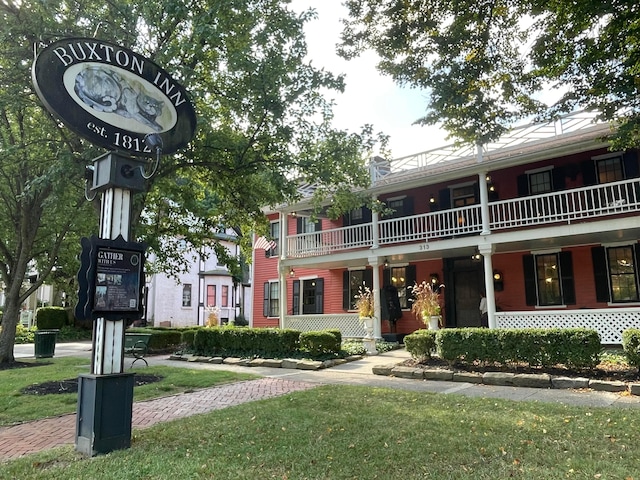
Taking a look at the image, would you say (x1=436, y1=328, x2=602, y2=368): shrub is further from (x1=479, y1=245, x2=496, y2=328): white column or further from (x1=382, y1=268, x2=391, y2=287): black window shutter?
(x1=382, y1=268, x2=391, y2=287): black window shutter

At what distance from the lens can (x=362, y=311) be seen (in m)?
14.6

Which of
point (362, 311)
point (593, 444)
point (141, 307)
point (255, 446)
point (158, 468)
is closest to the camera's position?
point (158, 468)

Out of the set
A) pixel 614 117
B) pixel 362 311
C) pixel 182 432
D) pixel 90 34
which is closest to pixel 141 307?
pixel 182 432

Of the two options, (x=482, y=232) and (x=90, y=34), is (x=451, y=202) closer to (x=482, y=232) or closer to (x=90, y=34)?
(x=482, y=232)

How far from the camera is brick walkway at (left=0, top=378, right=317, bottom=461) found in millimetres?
5262

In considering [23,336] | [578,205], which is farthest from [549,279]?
[23,336]

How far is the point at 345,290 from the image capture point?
62.9ft

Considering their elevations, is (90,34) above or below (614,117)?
above

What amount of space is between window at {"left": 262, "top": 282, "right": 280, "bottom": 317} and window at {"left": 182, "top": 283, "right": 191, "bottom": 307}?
11839mm

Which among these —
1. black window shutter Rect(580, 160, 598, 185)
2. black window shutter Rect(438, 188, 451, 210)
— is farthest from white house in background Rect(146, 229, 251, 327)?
black window shutter Rect(580, 160, 598, 185)

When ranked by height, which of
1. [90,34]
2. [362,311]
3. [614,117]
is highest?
[90,34]

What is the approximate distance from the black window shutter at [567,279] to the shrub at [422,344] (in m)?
6.05

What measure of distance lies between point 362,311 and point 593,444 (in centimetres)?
1025

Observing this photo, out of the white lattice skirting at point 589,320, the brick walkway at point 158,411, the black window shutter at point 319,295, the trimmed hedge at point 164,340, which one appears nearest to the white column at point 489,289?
the white lattice skirting at point 589,320
